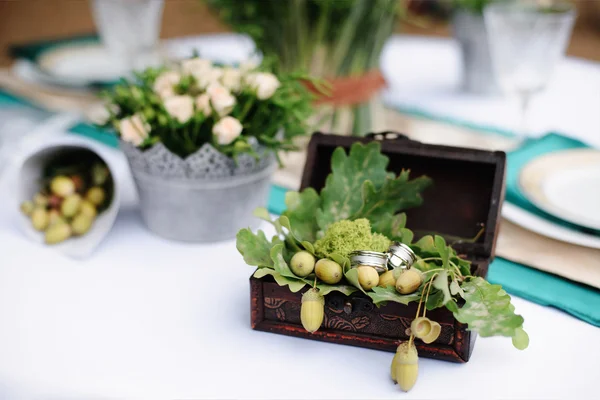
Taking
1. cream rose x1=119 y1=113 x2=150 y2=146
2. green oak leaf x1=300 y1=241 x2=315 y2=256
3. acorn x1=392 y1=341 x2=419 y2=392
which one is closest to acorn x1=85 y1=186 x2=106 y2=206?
cream rose x1=119 y1=113 x2=150 y2=146

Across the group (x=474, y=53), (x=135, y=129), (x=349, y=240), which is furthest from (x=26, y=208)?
(x=474, y=53)

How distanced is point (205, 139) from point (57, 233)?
0.63 ft

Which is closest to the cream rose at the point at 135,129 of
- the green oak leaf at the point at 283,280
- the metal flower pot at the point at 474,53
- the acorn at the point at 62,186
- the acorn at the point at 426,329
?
the acorn at the point at 62,186

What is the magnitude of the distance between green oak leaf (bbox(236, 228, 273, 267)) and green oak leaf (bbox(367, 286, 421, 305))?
3.7 inches

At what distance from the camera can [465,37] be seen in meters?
1.14

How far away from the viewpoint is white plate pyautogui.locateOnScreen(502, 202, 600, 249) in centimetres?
68

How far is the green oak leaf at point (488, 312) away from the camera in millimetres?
466

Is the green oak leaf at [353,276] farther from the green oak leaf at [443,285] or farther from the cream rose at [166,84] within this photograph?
the cream rose at [166,84]

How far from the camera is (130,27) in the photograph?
1.02 metres

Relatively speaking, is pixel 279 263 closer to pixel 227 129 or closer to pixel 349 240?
pixel 349 240

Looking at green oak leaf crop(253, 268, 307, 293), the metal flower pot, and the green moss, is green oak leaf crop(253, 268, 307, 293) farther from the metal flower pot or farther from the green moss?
the metal flower pot

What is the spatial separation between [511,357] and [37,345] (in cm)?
39

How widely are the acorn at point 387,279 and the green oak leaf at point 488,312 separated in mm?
55

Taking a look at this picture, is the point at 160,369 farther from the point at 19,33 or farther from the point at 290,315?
the point at 19,33
